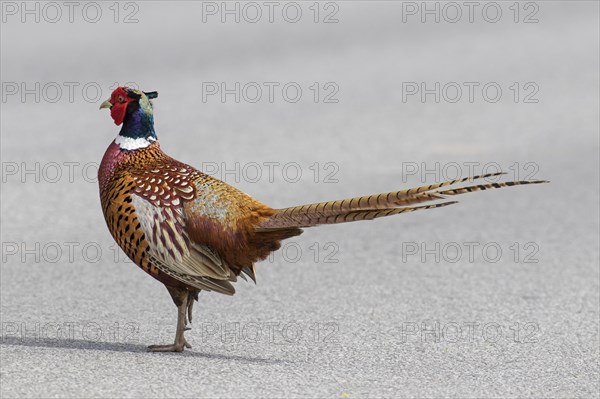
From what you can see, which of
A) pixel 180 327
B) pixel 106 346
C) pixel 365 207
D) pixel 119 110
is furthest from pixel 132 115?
pixel 365 207

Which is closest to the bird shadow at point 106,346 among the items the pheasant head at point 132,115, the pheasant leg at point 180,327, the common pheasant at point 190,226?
the pheasant leg at point 180,327

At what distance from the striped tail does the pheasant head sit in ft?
3.01

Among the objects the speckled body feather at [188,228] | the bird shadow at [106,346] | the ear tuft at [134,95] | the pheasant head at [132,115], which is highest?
the ear tuft at [134,95]

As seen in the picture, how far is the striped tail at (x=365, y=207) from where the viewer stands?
5277mm

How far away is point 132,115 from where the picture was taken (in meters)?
6.02

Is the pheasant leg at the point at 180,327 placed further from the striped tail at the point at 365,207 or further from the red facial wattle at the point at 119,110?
the red facial wattle at the point at 119,110

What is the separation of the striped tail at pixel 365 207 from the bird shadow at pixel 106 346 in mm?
821

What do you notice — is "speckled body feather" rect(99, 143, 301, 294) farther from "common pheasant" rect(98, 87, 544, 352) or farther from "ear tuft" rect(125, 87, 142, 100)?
"ear tuft" rect(125, 87, 142, 100)

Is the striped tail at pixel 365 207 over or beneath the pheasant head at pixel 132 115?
beneath

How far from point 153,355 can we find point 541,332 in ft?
8.45

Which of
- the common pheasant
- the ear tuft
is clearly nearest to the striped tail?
the common pheasant

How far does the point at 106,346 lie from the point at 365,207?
70.2 inches

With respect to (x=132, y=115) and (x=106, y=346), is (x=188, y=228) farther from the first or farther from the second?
(x=106, y=346)

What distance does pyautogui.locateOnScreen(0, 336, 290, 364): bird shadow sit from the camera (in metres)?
6.00
